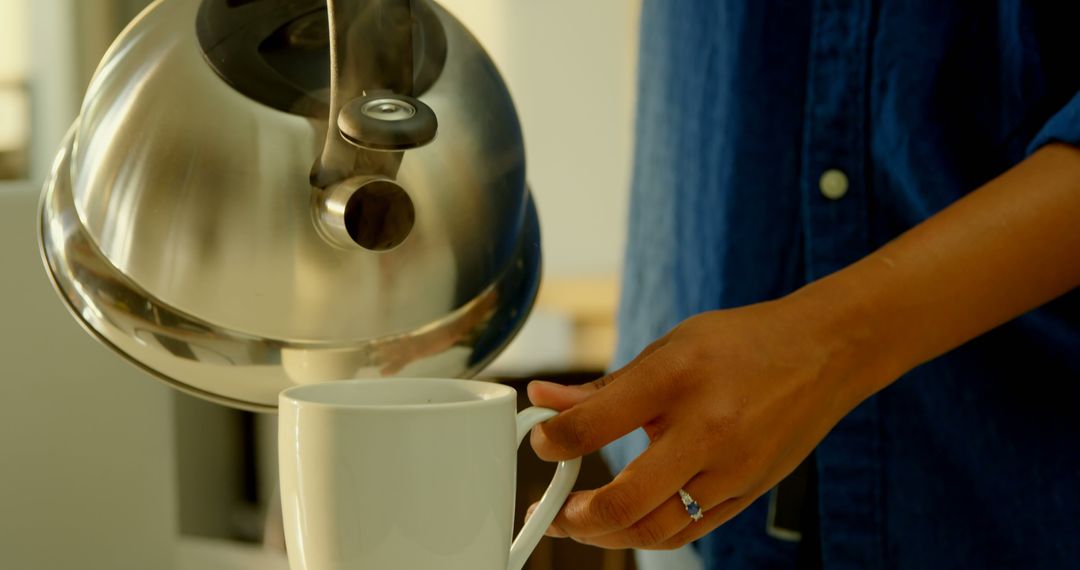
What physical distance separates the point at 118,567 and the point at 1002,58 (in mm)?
675

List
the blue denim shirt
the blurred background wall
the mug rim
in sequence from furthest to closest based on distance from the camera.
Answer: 1. the blurred background wall
2. the blue denim shirt
3. the mug rim

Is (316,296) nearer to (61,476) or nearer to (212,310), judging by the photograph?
(212,310)

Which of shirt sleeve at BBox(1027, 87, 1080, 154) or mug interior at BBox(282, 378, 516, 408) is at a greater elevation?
shirt sleeve at BBox(1027, 87, 1080, 154)

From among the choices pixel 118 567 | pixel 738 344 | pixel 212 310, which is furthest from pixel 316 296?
pixel 118 567

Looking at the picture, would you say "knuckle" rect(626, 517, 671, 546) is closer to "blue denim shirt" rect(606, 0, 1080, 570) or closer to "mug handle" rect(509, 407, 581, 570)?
"mug handle" rect(509, 407, 581, 570)

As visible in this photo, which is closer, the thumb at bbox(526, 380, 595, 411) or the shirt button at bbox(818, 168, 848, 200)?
the thumb at bbox(526, 380, 595, 411)

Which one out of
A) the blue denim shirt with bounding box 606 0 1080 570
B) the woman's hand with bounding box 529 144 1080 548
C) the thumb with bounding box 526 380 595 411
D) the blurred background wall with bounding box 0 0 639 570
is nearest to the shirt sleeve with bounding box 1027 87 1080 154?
the woman's hand with bounding box 529 144 1080 548

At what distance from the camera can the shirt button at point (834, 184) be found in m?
0.57

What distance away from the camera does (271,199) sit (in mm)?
359

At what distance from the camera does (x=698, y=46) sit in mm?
655

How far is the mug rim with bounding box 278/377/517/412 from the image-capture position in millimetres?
319

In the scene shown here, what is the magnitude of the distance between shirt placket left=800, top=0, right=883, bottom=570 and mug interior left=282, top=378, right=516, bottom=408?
280 millimetres

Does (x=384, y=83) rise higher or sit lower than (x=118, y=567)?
higher

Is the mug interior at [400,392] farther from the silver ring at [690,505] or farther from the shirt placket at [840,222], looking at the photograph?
the shirt placket at [840,222]
